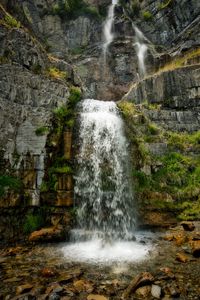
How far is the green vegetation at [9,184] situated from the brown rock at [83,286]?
4944 millimetres

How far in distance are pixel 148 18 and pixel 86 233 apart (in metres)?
32.8

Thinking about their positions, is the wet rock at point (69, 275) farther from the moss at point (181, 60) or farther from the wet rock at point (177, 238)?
the moss at point (181, 60)

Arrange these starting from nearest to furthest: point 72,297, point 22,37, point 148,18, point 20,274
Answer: point 72,297, point 20,274, point 22,37, point 148,18

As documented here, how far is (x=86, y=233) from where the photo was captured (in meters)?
9.64

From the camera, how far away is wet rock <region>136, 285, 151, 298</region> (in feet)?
17.5


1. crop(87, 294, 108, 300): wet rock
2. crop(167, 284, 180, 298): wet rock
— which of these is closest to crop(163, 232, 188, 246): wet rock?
crop(167, 284, 180, 298): wet rock

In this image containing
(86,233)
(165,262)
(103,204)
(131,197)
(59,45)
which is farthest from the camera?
(59,45)

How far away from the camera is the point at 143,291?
543cm

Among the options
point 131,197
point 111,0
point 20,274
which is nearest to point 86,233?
point 131,197

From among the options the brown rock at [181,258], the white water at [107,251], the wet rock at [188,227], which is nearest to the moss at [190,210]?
the wet rock at [188,227]

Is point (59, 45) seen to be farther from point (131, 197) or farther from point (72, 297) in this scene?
point (72, 297)

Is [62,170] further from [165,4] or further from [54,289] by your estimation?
[165,4]

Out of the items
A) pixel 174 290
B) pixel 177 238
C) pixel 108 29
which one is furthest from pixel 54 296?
pixel 108 29

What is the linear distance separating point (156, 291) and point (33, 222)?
5.53m
